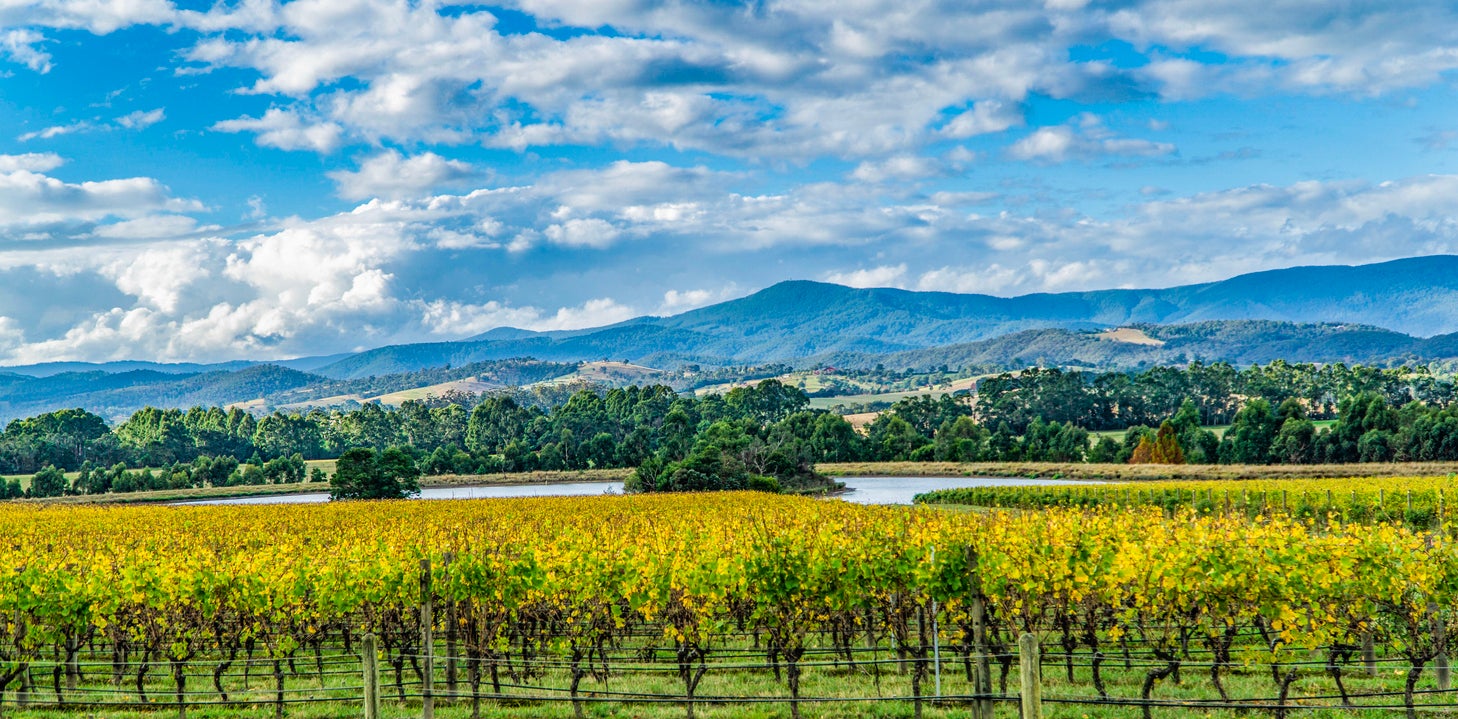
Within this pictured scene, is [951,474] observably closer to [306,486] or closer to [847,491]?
[847,491]

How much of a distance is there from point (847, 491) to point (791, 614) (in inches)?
2669

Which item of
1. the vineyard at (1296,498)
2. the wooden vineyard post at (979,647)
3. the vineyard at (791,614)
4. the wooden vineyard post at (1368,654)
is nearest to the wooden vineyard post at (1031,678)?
the wooden vineyard post at (979,647)

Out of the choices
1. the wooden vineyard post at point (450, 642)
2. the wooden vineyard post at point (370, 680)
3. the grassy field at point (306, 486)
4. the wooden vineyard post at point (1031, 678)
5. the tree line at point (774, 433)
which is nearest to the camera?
the wooden vineyard post at point (1031, 678)

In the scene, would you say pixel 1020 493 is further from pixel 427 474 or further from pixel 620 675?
pixel 427 474

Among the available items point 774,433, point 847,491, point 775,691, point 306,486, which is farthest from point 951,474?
point 775,691

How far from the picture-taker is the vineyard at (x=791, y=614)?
44.7 feet

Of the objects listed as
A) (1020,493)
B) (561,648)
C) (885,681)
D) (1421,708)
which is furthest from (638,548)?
(1020,493)

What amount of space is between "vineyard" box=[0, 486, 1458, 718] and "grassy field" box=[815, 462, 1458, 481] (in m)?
63.0

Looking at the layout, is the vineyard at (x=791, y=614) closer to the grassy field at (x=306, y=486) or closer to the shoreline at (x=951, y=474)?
the shoreline at (x=951, y=474)

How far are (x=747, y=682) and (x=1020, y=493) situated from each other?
45.1 meters

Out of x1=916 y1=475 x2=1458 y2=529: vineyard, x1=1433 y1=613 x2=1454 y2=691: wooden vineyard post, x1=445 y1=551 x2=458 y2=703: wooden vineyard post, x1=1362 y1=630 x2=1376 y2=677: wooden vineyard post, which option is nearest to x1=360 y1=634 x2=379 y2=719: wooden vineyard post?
x1=445 y1=551 x2=458 y2=703: wooden vineyard post

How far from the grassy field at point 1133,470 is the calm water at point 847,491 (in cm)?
157

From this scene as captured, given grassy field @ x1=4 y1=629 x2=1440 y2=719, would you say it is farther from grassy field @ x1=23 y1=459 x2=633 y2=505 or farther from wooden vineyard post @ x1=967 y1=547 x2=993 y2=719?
grassy field @ x1=23 y1=459 x2=633 y2=505

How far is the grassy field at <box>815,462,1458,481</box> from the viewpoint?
72.6 meters
